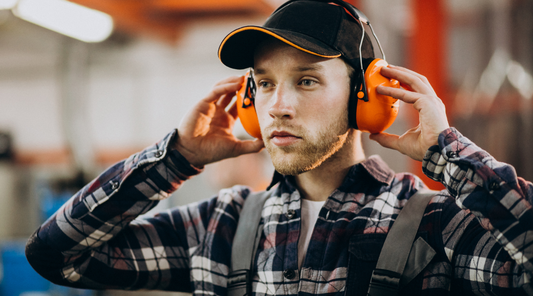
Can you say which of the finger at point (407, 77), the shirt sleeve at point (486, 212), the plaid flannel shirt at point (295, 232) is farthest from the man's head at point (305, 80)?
the shirt sleeve at point (486, 212)

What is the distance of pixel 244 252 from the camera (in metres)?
1.40

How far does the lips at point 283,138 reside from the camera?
1321mm

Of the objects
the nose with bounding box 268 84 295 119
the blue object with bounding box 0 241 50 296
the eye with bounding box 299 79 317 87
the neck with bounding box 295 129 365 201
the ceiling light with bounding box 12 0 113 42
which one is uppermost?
the ceiling light with bounding box 12 0 113 42

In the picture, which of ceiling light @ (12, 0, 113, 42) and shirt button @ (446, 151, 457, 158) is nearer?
shirt button @ (446, 151, 457, 158)

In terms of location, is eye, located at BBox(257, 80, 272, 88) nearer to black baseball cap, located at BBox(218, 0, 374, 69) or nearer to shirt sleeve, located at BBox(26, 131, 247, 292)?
black baseball cap, located at BBox(218, 0, 374, 69)

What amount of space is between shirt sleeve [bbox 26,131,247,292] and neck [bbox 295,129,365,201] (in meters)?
0.30

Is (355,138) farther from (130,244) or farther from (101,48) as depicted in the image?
(101,48)

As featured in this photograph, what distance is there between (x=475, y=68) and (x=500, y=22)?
59cm

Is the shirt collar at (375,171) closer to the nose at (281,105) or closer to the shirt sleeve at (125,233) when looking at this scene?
the nose at (281,105)

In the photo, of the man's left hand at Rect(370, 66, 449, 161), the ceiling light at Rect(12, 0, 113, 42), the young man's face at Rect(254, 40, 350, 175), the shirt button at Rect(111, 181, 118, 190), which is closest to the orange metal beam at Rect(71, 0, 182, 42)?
the ceiling light at Rect(12, 0, 113, 42)

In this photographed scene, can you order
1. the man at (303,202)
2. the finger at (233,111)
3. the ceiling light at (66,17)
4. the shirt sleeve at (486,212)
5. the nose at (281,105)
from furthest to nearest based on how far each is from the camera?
the ceiling light at (66,17)
the finger at (233,111)
the nose at (281,105)
the man at (303,202)
the shirt sleeve at (486,212)

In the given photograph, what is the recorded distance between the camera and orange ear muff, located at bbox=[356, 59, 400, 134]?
1331mm

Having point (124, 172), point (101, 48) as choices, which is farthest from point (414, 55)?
point (101, 48)

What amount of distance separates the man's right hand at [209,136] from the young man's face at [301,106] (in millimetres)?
254
